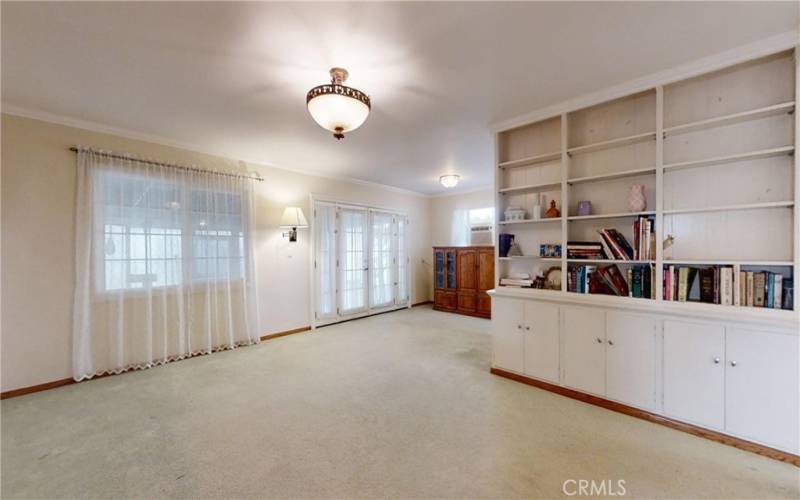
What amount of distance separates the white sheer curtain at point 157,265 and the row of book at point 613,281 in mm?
3913

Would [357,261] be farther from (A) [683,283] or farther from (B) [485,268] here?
(A) [683,283]

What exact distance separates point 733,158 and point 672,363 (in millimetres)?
1488

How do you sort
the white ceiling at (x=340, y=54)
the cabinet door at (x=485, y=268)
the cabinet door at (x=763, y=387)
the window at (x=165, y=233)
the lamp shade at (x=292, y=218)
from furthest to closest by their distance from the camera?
the cabinet door at (x=485, y=268), the lamp shade at (x=292, y=218), the window at (x=165, y=233), the cabinet door at (x=763, y=387), the white ceiling at (x=340, y=54)

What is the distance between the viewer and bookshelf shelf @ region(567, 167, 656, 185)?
2.54 meters

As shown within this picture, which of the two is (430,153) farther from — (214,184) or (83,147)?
(83,147)

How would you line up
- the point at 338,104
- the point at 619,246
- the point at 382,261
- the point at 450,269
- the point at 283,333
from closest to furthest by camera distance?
the point at 338,104
the point at 619,246
the point at 283,333
the point at 382,261
the point at 450,269

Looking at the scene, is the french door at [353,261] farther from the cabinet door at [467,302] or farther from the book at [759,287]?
the book at [759,287]

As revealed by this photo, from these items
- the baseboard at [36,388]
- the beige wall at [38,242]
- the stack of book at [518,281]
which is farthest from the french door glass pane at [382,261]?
the baseboard at [36,388]

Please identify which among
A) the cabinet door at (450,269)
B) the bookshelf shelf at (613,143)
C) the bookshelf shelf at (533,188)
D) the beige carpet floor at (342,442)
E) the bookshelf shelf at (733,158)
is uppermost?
the bookshelf shelf at (613,143)

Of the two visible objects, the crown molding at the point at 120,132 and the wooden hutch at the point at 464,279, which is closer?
the crown molding at the point at 120,132

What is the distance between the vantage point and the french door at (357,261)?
5.37 meters

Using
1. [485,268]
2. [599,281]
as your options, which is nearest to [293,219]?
[485,268]

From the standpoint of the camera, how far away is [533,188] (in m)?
3.24

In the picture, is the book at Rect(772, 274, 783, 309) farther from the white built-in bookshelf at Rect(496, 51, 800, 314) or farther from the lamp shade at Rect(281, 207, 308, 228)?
the lamp shade at Rect(281, 207, 308, 228)
